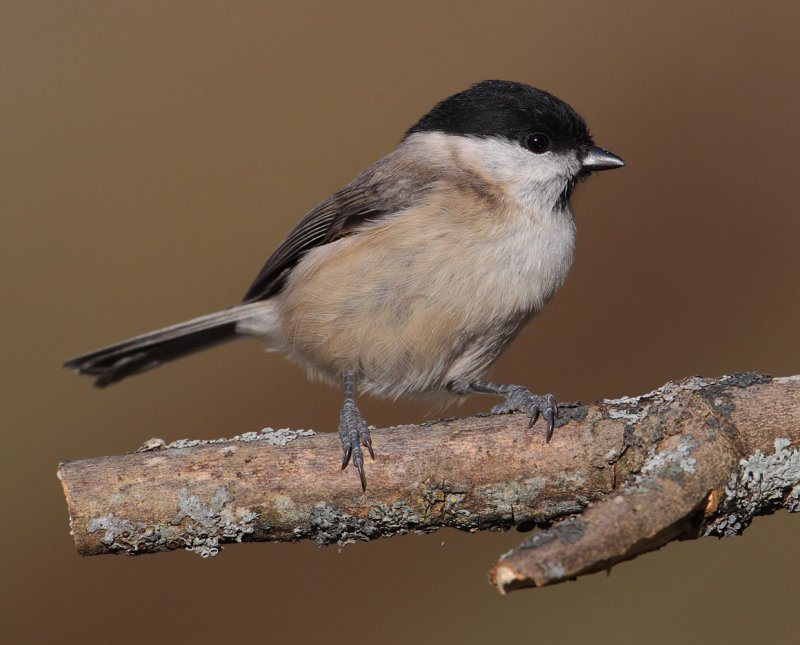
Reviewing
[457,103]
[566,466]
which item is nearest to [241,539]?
[566,466]

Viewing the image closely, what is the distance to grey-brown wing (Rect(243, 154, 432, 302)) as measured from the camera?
2506 millimetres

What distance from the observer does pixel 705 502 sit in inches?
61.6

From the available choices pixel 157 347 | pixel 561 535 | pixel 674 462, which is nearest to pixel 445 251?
pixel 674 462

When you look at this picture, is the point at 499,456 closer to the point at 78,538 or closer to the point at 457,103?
the point at 78,538

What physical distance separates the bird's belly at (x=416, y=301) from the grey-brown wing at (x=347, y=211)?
104 millimetres

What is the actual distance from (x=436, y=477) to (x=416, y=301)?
659 mm

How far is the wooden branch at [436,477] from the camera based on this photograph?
1.73m

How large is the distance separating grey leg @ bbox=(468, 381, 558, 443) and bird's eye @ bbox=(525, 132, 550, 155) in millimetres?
790

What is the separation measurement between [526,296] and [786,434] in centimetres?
86

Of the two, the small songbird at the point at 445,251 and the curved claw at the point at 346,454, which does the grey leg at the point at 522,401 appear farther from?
the curved claw at the point at 346,454

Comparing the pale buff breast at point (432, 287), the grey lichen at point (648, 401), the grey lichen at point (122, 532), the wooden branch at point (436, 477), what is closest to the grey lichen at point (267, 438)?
the wooden branch at point (436, 477)

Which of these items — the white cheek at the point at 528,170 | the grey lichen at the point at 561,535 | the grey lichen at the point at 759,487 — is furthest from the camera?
the white cheek at the point at 528,170

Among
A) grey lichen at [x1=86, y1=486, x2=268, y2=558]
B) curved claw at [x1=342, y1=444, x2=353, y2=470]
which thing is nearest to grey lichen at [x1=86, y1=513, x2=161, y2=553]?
grey lichen at [x1=86, y1=486, x2=268, y2=558]

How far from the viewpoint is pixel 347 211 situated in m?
2.63
